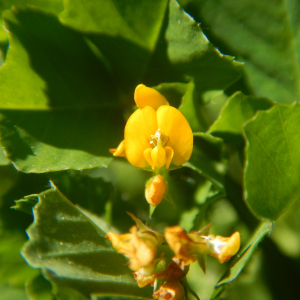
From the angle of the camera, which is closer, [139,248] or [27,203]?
[139,248]

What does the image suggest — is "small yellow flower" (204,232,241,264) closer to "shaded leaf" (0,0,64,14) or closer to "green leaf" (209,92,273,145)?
"green leaf" (209,92,273,145)

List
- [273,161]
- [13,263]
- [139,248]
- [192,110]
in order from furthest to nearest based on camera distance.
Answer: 1. [13,263]
2. [192,110]
3. [273,161]
4. [139,248]

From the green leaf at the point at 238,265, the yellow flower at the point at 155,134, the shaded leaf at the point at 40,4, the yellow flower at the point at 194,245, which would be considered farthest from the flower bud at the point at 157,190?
the shaded leaf at the point at 40,4

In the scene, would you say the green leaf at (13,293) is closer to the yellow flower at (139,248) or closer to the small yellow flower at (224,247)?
the yellow flower at (139,248)

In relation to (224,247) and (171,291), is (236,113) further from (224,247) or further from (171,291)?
(171,291)

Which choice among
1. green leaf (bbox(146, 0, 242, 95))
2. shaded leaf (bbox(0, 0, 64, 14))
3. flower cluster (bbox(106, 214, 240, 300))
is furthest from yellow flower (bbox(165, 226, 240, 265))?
shaded leaf (bbox(0, 0, 64, 14))

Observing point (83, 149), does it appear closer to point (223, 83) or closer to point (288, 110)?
point (223, 83)

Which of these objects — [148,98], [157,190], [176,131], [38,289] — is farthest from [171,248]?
[38,289]
